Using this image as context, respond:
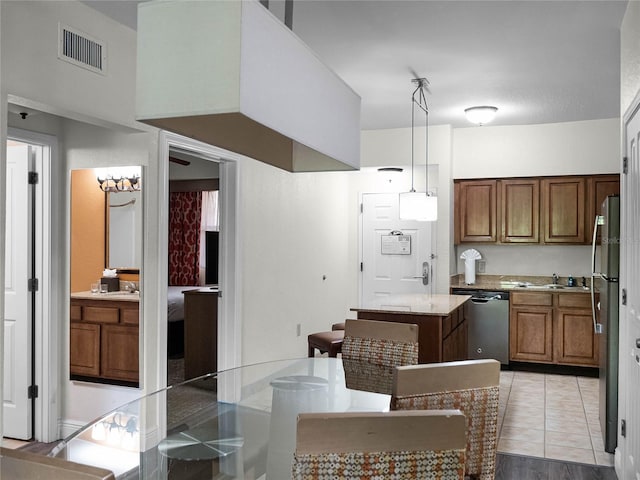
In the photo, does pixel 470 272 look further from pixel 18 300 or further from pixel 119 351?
pixel 18 300

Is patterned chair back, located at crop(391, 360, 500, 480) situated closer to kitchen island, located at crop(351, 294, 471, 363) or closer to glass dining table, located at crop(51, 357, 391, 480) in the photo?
glass dining table, located at crop(51, 357, 391, 480)

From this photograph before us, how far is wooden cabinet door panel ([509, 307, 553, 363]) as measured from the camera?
573cm

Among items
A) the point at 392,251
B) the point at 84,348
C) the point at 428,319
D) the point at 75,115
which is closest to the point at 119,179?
the point at 75,115

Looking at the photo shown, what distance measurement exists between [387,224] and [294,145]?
18.3 ft

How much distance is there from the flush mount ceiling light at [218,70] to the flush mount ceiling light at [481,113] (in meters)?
4.25

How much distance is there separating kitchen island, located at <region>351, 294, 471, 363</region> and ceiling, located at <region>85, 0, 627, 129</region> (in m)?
1.75

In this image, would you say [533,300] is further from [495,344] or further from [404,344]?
[404,344]

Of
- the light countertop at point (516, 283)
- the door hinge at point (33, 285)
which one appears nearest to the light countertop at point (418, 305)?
the light countertop at point (516, 283)

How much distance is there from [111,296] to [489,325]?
12.5ft

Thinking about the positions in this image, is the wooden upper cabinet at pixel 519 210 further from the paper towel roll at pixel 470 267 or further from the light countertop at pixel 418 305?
the light countertop at pixel 418 305

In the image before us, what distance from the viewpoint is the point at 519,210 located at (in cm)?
606

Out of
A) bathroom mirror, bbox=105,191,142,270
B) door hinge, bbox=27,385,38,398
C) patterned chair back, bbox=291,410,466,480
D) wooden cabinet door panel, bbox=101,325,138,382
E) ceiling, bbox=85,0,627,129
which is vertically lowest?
door hinge, bbox=27,385,38,398

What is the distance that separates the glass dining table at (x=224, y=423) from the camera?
1799mm

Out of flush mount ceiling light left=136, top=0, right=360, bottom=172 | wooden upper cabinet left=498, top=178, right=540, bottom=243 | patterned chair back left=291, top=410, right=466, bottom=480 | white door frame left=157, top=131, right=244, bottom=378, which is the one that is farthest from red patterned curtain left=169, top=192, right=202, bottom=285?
patterned chair back left=291, top=410, right=466, bottom=480
